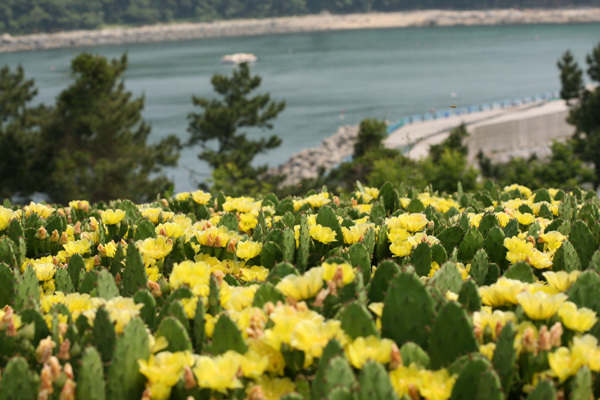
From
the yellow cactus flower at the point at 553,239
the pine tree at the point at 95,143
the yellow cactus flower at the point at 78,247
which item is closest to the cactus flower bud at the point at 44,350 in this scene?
the yellow cactus flower at the point at 78,247

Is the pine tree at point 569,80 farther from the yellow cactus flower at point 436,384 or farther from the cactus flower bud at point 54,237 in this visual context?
the yellow cactus flower at point 436,384

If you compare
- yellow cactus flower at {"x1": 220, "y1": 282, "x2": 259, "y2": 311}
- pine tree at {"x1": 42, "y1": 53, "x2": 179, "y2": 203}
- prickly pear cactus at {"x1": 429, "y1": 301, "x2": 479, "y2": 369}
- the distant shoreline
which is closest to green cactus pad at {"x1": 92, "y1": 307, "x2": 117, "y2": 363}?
yellow cactus flower at {"x1": 220, "y1": 282, "x2": 259, "y2": 311}

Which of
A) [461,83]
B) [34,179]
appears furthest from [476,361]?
[461,83]

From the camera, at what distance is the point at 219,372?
1.59 m

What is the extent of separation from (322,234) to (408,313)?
0.86 metres

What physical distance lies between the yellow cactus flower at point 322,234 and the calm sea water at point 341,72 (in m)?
17.7

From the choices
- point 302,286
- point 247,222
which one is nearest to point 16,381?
point 302,286

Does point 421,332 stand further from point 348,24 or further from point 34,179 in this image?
point 348,24

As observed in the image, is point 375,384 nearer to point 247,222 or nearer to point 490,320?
point 490,320

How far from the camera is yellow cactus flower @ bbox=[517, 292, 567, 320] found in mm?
1736

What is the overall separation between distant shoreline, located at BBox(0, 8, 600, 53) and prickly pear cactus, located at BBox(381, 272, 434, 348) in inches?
4342

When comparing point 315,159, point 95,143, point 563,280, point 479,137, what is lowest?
point 315,159

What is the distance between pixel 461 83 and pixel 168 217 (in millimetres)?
54431

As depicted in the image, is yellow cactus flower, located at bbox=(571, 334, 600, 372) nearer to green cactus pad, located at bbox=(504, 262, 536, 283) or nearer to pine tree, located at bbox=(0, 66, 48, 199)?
green cactus pad, located at bbox=(504, 262, 536, 283)
